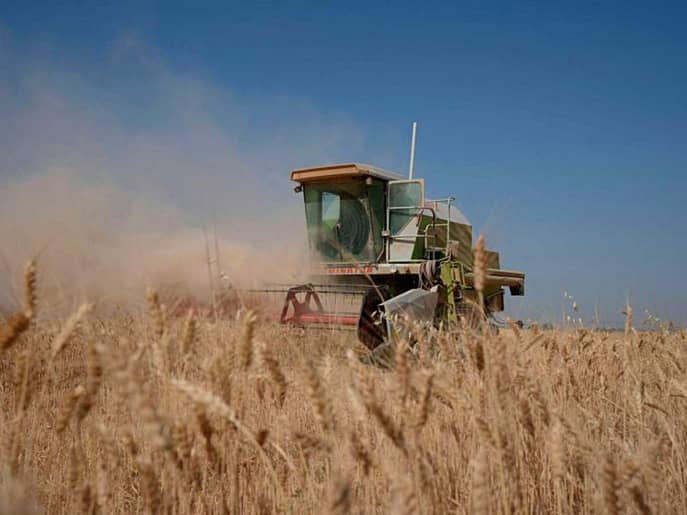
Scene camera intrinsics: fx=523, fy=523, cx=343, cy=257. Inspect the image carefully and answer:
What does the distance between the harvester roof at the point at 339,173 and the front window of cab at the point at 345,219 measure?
0.16m

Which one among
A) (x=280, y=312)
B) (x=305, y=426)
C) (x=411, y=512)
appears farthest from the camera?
(x=280, y=312)

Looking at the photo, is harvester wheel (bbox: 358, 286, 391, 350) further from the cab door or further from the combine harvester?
the cab door

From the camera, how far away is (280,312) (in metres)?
7.75

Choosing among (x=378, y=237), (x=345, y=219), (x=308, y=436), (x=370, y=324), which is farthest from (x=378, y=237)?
(x=308, y=436)

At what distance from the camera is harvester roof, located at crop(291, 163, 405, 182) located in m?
8.60

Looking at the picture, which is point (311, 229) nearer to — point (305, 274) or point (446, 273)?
point (305, 274)

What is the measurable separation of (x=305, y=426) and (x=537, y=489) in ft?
4.70

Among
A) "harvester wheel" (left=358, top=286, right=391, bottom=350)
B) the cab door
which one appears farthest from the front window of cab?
"harvester wheel" (left=358, top=286, right=391, bottom=350)

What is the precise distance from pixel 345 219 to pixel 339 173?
85 cm

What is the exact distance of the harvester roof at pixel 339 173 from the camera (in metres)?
8.60

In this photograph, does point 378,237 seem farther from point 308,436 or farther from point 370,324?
point 308,436

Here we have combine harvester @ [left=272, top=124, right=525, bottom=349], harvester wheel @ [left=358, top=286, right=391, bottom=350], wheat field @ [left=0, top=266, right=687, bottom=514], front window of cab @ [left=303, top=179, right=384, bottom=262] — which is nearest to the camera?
wheat field @ [left=0, top=266, right=687, bottom=514]

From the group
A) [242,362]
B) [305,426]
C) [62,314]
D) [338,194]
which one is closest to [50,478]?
[62,314]

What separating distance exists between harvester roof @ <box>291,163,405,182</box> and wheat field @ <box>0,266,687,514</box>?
6.18 m
